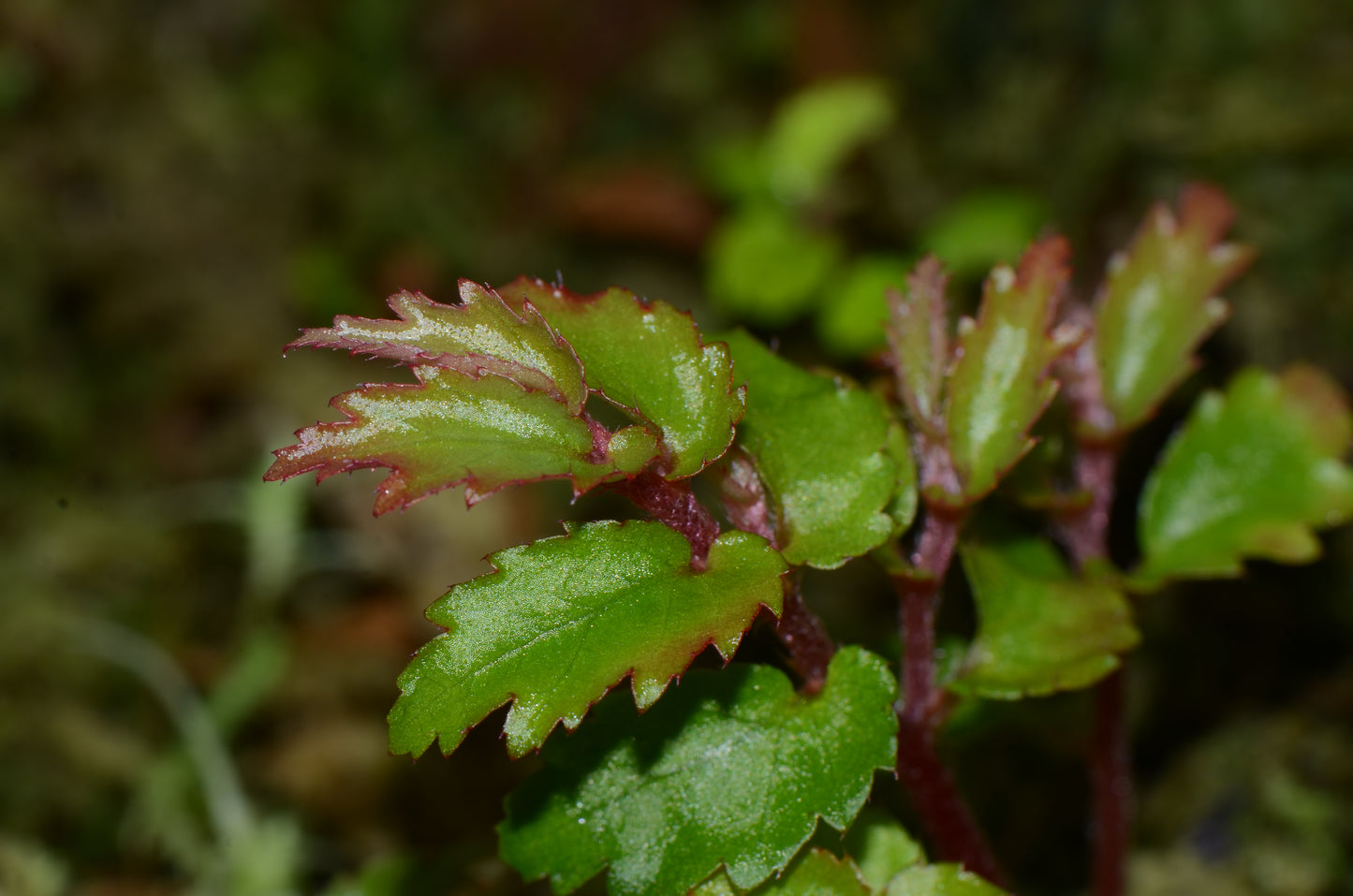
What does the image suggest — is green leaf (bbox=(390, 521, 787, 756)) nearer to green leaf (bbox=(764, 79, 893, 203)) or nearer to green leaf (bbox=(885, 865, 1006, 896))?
green leaf (bbox=(885, 865, 1006, 896))

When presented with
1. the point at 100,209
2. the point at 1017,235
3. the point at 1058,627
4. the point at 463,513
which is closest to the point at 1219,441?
the point at 1058,627

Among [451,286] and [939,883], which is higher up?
[451,286]

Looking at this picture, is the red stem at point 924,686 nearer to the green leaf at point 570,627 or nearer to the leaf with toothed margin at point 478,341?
the green leaf at point 570,627

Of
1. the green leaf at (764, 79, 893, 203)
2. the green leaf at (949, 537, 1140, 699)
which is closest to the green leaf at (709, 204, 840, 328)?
the green leaf at (764, 79, 893, 203)

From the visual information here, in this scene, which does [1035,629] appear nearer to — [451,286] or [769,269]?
[769,269]

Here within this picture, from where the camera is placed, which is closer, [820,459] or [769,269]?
[820,459]

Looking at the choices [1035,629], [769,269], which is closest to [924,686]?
[1035,629]

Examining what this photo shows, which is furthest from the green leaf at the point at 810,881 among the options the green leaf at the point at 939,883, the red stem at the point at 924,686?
the red stem at the point at 924,686
